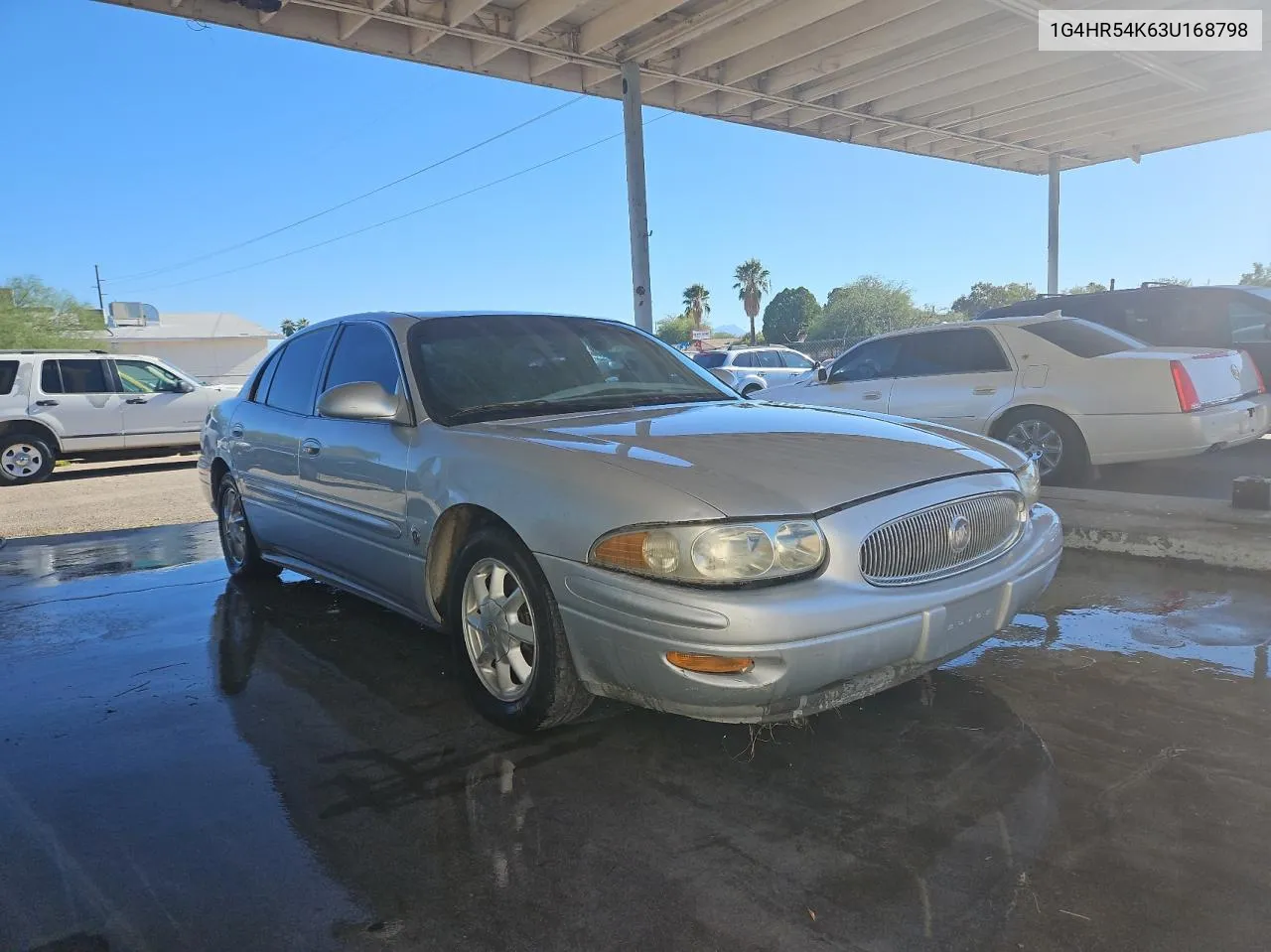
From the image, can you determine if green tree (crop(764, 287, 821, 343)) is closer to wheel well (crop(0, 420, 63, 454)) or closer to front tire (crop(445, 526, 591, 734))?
wheel well (crop(0, 420, 63, 454))

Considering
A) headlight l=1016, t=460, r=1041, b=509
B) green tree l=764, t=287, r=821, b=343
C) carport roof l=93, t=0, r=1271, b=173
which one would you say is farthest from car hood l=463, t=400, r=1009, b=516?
green tree l=764, t=287, r=821, b=343

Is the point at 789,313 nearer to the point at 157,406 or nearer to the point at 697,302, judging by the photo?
the point at 697,302

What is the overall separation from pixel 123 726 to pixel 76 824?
753 mm

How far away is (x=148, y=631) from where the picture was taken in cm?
448

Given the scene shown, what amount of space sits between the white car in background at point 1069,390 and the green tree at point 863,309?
4199 centimetres

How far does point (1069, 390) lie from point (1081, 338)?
1.69 ft

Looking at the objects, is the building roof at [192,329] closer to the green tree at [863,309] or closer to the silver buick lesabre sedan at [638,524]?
the green tree at [863,309]

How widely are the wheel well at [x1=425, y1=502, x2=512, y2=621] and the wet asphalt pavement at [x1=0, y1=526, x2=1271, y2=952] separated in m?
0.44

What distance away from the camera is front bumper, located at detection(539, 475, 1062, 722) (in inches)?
93.0

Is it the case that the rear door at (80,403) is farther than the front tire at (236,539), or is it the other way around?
the rear door at (80,403)

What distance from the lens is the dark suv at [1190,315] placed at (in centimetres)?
812

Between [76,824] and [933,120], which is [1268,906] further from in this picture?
[933,120]

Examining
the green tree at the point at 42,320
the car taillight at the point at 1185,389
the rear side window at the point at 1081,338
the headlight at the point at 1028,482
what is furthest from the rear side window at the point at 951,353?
the green tree at the point at 42,320

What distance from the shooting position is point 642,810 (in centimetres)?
255
